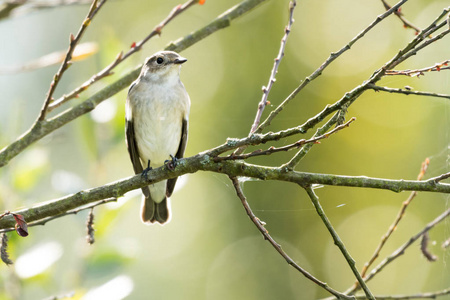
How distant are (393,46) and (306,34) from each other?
73.3 inches

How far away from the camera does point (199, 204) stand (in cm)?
1102

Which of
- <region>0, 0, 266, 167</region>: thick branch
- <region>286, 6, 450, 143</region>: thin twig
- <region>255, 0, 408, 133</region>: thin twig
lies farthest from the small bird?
<region>286, 6, 450, 143</region>: thin twig

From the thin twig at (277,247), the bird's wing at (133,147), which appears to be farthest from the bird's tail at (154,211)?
the thin twig at (277,247)

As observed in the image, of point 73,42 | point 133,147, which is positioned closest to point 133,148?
point 133,147

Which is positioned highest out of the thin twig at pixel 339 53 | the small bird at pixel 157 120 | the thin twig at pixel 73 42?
the small bird at pixel 157 120

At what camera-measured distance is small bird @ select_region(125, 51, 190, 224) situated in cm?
474

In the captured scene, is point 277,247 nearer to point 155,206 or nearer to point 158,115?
point 158,115

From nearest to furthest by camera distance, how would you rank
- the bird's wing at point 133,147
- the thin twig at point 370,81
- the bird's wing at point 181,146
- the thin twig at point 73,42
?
the thin twig at point 370,81, the thin twig at point 73,42, the bird's wing at point 181,146, the bird's wing at point 133,147

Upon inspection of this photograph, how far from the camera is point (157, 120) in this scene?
187 inches

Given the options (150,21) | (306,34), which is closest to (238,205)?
(306,34)

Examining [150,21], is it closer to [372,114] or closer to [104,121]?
[372,114]

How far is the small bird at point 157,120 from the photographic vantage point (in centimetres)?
474

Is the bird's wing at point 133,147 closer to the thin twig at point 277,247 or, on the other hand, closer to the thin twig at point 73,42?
the thin twig at point 73,42

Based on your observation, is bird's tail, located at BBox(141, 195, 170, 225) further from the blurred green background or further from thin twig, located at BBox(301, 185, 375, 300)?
thin twig, located at BBox(301, 185, 375, 300)
